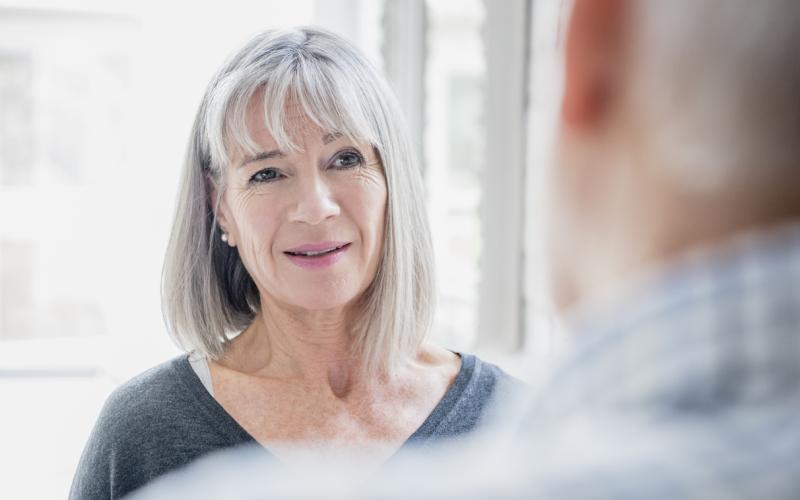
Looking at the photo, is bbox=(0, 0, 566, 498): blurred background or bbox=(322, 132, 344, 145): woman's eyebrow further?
bbox=(0, 0, 566, 498): blurred background

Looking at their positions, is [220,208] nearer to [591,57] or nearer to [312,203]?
[312,203]

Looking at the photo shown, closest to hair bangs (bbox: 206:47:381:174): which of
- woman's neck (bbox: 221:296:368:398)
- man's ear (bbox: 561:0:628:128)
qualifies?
woman's neck (bbox: 221:296:368:398)

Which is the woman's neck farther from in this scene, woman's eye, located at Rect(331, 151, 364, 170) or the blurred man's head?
the blurred man's head

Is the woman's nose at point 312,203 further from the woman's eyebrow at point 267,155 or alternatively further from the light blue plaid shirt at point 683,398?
the light blue plaid shirt at point 683,398

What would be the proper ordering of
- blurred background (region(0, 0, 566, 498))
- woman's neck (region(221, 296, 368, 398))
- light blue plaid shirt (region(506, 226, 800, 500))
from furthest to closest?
blurred background (region(0, 0, 566, 498)) < woman's neck (region(221, 296, 368, 398)) < light blue plaid shirt (region(506, 226, 800, 500))

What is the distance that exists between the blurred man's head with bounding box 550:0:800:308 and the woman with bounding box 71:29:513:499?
1.06m

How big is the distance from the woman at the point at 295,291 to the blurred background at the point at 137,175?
0.99 m

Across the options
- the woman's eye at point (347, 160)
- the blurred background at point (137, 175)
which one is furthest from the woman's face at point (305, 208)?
the blurred background at point (137, 175)

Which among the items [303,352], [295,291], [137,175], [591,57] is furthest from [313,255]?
[137,175]

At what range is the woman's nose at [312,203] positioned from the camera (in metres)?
1.44

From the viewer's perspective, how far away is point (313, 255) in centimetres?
148

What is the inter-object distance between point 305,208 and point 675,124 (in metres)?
1.12

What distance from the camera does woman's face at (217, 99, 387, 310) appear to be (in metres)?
1.44

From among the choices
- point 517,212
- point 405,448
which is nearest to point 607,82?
point 405,448
